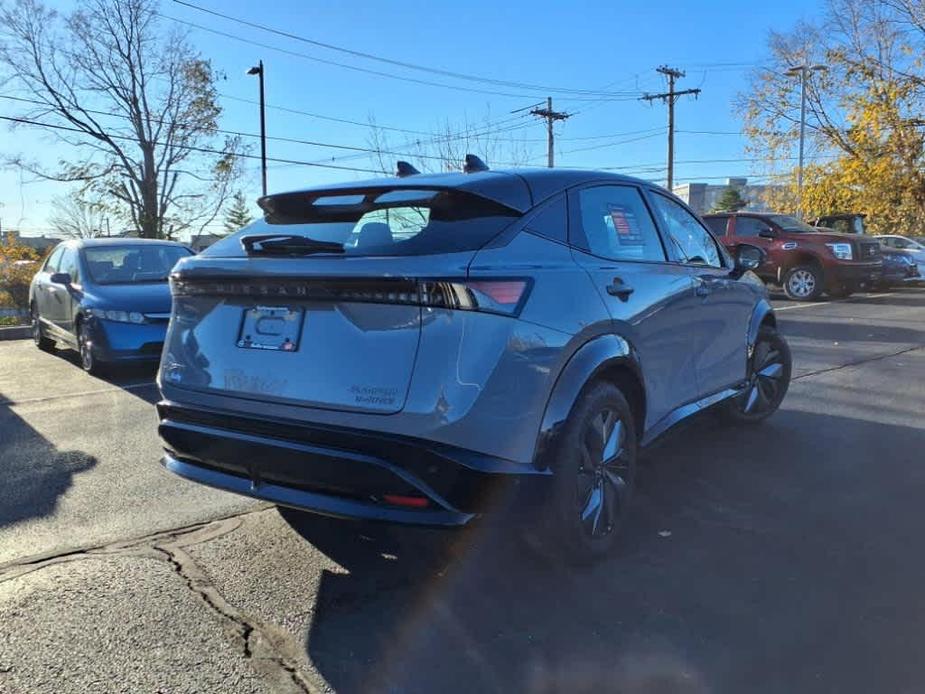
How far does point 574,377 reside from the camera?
10.0 feet

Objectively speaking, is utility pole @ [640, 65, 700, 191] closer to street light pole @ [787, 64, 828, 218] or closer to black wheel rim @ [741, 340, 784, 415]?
street light pole @ [787, 64, 828, 218]

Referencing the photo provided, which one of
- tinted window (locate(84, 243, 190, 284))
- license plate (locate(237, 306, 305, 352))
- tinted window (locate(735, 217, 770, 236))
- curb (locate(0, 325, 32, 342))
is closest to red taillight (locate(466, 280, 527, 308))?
license plate (locate(237, 306, 305, 352))

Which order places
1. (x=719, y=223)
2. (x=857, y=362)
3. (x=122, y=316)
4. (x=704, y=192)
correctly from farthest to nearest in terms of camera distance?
1. (x=704, y=192)
2. (x=719, y=223)
3. (x=857, y=362)
4. (x=122, y=316)

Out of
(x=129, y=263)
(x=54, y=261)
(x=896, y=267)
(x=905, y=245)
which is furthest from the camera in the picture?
(x=905, y=245)

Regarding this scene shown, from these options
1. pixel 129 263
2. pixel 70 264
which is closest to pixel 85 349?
pixel 129 263

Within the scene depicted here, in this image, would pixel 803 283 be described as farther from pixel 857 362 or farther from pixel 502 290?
pixel 502 290

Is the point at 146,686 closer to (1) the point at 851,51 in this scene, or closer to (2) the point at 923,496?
(2) the point at 923,496

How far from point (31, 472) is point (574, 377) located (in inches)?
141

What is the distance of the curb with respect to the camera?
12.6 m

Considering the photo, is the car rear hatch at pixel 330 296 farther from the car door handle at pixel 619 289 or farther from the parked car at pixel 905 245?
the parked car at pixel 905 245

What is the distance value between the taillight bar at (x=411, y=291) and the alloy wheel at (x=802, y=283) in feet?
52.1

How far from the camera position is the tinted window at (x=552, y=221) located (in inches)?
124

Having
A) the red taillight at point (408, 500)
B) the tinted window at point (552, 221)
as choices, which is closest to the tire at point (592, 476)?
the red taillight at point (408, 500)

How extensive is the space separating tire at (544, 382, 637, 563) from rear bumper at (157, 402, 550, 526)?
0.19 meters
